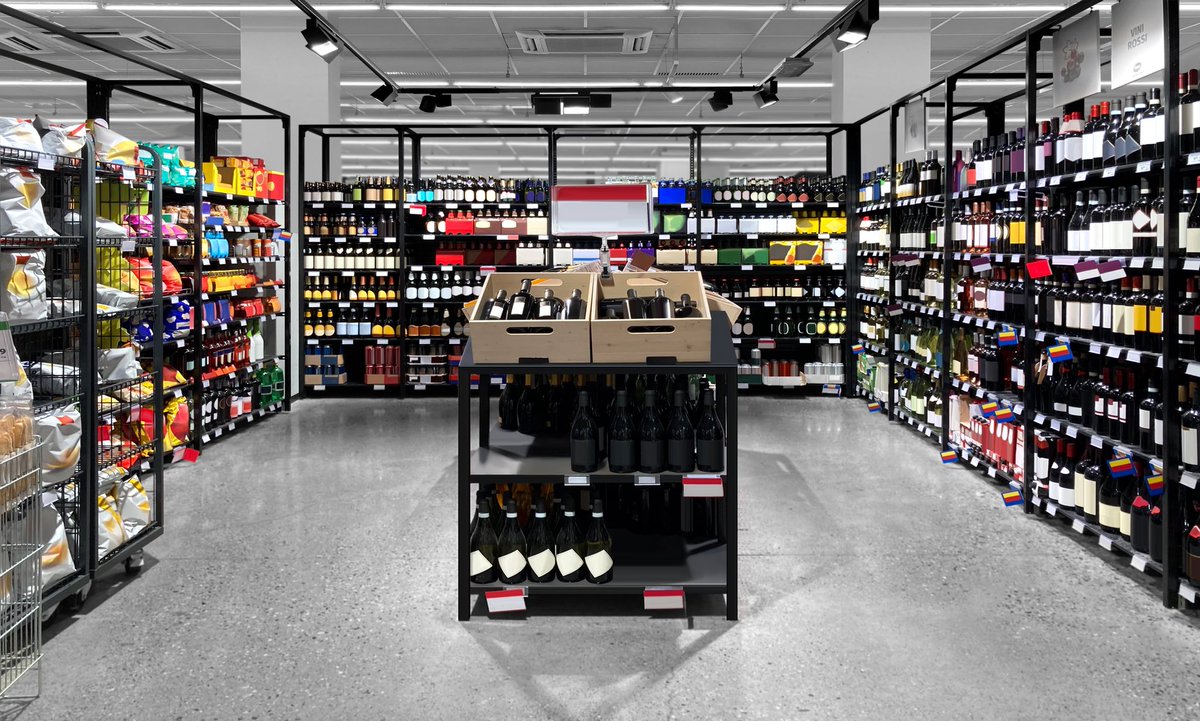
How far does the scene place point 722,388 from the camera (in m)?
4.68

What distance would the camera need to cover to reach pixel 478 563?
3812 mm

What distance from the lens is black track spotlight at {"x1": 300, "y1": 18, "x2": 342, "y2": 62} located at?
7.63 metres

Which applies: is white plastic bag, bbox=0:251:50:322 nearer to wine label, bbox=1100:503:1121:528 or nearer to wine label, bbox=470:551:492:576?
wine label, bbox=470:551:492:576

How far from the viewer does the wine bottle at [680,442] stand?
374 cm

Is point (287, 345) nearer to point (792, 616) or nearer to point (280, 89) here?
point (280, 89)

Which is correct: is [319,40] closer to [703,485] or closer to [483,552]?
[483,552]

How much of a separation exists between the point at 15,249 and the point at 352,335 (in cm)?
617

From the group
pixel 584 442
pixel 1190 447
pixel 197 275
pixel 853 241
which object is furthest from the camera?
pixel 853 241

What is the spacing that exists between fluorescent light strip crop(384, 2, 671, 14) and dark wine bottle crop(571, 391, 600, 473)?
641cm

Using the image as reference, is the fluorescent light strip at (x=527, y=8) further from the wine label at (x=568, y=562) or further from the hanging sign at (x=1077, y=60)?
the wine label at (x=568, y=562)

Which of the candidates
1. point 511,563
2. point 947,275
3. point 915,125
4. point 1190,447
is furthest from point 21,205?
point 915,125

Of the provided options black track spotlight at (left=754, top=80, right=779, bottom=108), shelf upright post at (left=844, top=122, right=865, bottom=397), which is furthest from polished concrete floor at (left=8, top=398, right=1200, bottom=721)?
black track spotlight at (left=754, top=80, right=779, bottom=108)

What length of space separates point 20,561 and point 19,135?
1.55 meters

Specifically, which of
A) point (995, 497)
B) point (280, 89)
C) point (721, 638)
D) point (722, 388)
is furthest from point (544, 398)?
point (280, 89)
